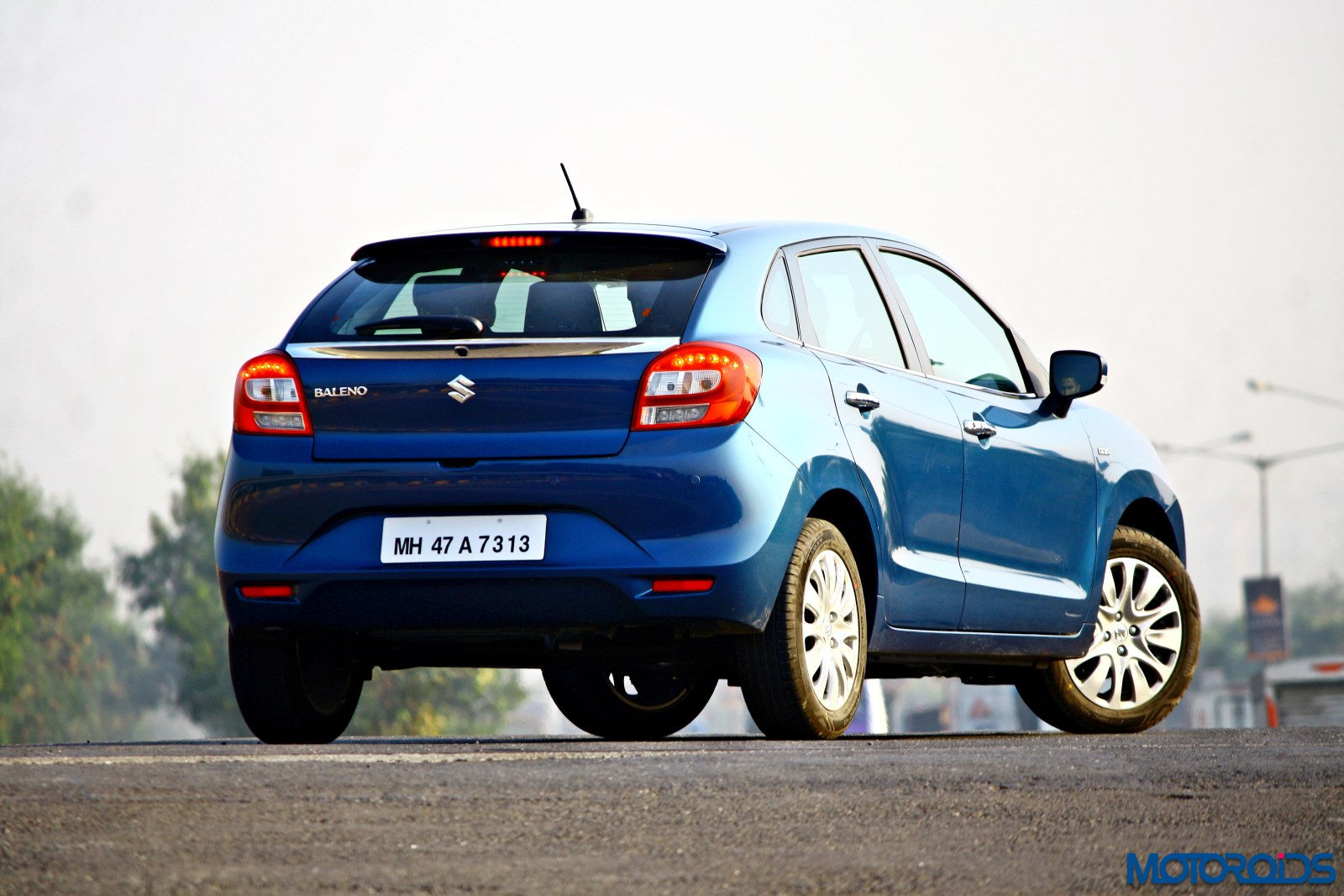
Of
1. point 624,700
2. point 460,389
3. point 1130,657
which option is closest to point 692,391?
point 460,389

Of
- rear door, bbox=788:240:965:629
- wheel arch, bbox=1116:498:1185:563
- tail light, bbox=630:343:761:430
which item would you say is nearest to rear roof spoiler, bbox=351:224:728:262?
rear door, bbox=788:240:965:629

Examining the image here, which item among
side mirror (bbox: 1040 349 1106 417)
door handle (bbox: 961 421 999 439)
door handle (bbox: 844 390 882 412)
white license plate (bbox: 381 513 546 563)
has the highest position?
side mirror (bbox: 1040 349 1106 417)

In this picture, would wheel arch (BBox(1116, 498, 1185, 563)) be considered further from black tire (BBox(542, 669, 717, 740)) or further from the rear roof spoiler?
the rear roof spoiler

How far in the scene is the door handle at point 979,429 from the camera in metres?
8.12

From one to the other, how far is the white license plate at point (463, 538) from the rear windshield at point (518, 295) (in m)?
0.62

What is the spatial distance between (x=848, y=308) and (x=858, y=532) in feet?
3.03

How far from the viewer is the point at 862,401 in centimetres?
735

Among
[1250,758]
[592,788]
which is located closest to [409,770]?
[592,788]

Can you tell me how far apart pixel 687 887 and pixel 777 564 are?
2.71 metres

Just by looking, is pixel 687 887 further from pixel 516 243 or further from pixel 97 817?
pixel 516 243

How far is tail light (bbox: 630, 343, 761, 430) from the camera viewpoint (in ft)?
21.5

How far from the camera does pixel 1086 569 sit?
8.92 m

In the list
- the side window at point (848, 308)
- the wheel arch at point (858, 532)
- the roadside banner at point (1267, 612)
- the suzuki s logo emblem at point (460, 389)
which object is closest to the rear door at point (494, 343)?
the suzuki s logo emblem at point (460, 389)

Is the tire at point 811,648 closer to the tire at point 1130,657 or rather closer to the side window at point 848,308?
the side window at point 848,308
